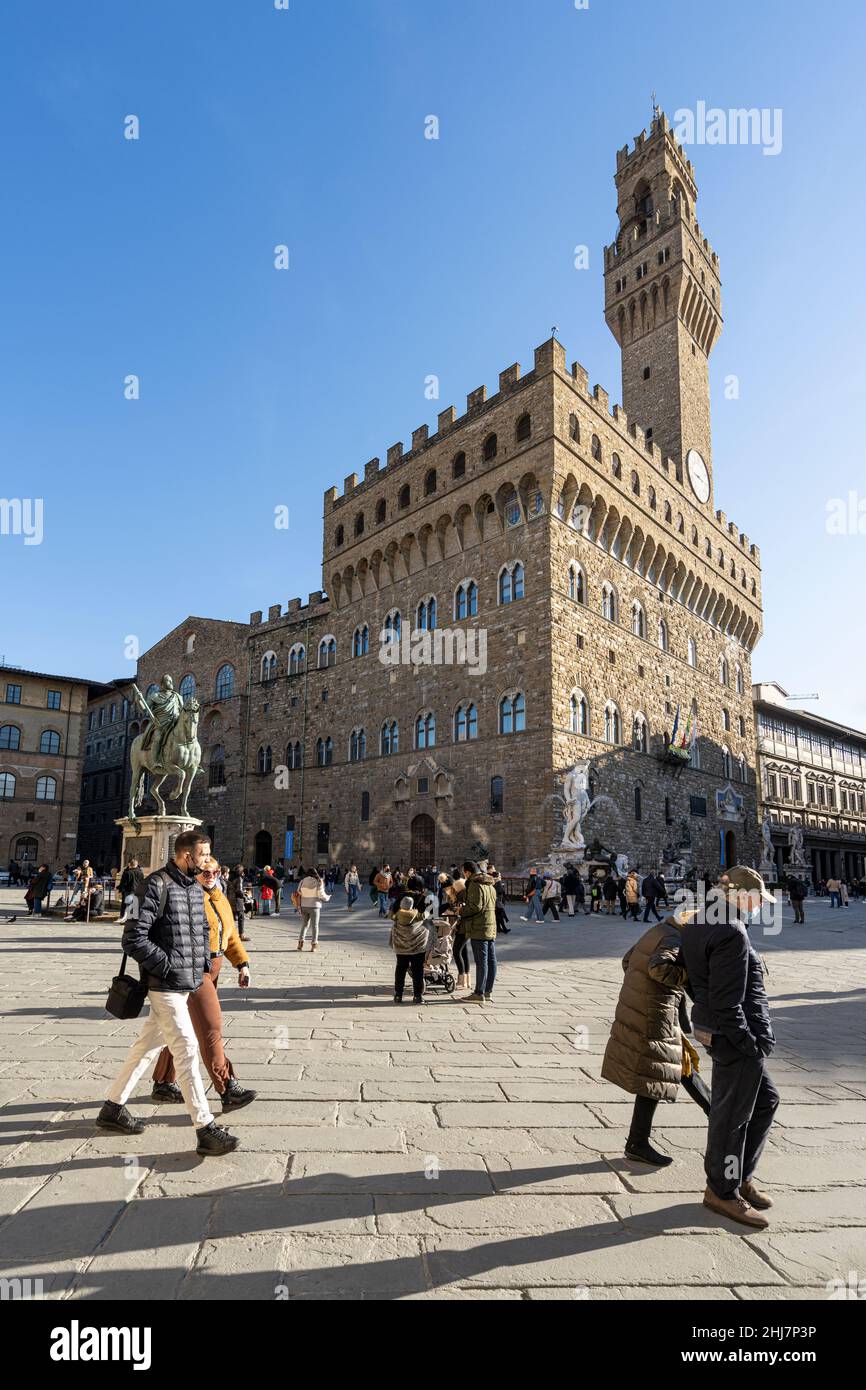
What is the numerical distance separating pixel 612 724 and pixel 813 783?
26024 mm

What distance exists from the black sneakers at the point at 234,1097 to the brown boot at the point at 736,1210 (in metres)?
2.50

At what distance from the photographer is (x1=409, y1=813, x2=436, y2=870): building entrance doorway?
27125mm

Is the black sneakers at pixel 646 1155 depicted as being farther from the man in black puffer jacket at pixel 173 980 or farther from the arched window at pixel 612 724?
the arched window at pixel 612 724

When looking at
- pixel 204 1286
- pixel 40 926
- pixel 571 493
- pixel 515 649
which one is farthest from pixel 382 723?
pixel 204 1286

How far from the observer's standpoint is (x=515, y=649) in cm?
2558

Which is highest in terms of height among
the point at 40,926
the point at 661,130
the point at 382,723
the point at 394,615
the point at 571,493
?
the point at 661,130

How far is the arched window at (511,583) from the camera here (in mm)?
26000

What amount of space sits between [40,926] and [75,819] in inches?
1004

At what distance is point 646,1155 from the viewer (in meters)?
3.86

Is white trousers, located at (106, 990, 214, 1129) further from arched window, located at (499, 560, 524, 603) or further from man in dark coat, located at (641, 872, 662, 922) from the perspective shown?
arched window, located at (499, 560, 524, 603)

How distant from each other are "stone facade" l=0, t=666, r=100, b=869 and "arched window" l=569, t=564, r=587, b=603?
86.6ft

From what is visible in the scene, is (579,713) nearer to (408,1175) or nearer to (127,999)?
(127,999)

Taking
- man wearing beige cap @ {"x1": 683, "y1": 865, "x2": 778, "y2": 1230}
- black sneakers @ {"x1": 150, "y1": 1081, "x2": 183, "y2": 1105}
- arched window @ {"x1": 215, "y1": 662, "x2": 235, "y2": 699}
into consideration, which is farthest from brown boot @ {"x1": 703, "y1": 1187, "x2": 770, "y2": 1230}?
arched window @ {"x1": 215, "y1": 662, "x2": 235, "y2": 699}
